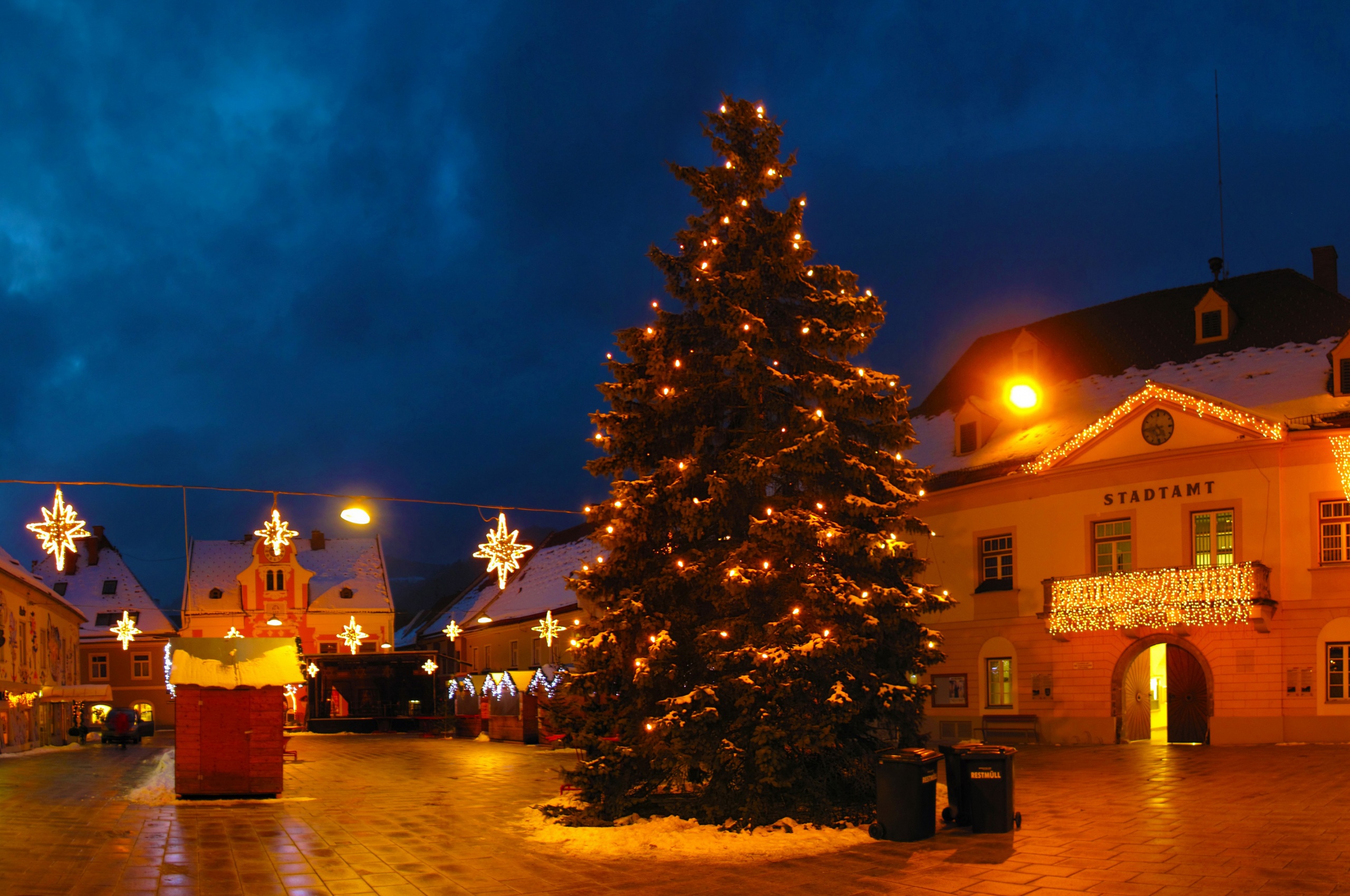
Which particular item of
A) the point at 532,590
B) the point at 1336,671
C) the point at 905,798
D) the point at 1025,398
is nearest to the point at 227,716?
the point at 905,798

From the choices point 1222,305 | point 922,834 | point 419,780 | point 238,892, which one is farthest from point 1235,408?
point 238,892

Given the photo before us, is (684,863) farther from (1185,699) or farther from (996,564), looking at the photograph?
(996,564)

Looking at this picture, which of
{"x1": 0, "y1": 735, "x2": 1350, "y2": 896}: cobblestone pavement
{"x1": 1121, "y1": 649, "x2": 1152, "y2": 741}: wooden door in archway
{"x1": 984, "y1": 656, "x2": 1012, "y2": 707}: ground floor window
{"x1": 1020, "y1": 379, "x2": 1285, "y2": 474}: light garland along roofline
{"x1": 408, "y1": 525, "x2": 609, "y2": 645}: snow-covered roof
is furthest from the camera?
{"x1": 408, "y1": 525, "x2": 609, "y2": 645}: snow-covered roof

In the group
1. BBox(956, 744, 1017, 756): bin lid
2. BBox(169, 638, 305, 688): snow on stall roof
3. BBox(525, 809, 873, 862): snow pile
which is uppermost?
BBox(169, 638, 305, 688): snow on stall roof

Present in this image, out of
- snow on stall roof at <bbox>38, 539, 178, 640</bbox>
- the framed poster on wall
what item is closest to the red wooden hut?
the framed poster on wall

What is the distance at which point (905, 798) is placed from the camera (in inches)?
543

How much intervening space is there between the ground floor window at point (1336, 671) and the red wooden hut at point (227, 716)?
21.1 meters

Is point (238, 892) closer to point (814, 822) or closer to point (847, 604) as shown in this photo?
point (814, 822)

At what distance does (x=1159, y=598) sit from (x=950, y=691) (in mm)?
7188

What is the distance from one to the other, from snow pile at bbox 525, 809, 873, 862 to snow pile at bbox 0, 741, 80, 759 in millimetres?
29727

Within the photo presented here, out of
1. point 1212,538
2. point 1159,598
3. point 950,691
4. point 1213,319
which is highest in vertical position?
point 1213,319

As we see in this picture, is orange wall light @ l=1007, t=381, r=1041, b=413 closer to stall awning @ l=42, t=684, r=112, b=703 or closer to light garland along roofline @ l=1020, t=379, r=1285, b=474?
light garland along roofline @ l=1020, t=379, r=1285, b=474

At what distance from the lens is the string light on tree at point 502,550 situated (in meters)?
22.5

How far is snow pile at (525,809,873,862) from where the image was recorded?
13422 mm
